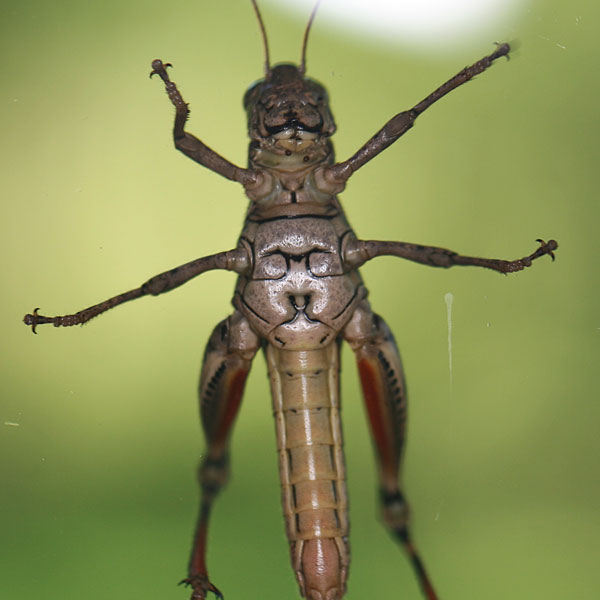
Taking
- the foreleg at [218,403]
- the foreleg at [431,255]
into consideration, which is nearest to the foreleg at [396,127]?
the foreleg at [431,255]

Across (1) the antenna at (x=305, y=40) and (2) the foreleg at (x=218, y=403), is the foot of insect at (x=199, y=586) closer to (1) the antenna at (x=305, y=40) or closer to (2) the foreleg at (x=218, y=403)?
(2) the foreleg at (x=218, y=403)

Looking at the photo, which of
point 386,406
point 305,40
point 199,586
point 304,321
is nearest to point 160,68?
point 305,40

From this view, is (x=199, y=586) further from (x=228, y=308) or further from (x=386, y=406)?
(x=228, y=308)

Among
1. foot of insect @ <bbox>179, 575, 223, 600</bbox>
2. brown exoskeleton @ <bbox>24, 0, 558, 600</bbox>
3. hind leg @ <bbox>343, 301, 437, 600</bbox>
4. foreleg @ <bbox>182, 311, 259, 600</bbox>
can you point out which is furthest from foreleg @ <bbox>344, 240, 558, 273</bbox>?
foot of insect @ <bbox>179, 575, 223, 600</bbox>

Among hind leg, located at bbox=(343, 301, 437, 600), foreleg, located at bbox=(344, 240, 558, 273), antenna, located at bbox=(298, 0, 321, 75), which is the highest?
antenna, located at bbox=(298, 0, 321, 75)

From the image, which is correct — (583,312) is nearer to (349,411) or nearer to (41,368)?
(349,411)

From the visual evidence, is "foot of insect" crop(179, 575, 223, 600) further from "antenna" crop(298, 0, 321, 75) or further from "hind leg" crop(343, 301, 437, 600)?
"antenna" crop(298, 0, 321, 75)

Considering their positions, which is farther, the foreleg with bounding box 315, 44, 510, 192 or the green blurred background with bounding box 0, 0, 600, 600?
the green blurred background with bounding box 0, 0, 600, 600

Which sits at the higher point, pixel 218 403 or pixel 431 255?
pixel 431 255
